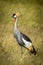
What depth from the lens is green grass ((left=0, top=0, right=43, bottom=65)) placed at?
2.17 m

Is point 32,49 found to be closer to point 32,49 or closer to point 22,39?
point 32,49

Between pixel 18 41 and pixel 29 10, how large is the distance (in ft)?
1.25

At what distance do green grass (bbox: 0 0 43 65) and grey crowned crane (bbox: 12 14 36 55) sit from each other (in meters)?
0.04

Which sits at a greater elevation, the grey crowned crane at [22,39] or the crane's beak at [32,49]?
the grey crowned crane at [22,39]

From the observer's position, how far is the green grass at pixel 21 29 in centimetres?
217

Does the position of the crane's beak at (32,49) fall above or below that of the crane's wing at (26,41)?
below

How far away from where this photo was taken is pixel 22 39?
219 cm

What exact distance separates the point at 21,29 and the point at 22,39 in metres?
0.14

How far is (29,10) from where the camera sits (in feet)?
7.98

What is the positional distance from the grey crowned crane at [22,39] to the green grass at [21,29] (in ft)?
0.14

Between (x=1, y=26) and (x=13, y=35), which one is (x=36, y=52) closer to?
(x=13, y=35)

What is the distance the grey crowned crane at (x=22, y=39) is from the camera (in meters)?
2.17

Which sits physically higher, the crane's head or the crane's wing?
the crane's wing

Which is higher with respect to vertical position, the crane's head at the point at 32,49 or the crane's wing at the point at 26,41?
the crane's wing at the point at 26,41
